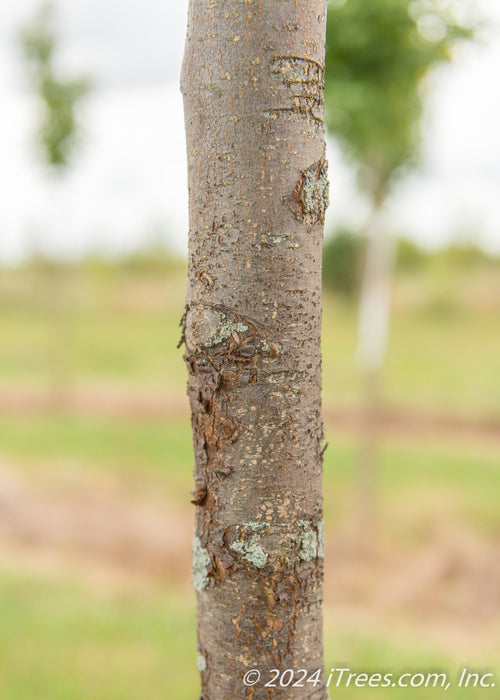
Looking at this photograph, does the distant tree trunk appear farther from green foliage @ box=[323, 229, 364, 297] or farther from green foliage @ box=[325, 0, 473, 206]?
green foliage @ box=[323, 229, 364, 297]

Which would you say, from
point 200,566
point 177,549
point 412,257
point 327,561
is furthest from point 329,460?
point 412,257

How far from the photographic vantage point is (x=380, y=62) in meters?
5.62

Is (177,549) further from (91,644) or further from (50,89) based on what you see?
(50,89)

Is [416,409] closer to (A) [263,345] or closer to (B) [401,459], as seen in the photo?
(B) [401,459]

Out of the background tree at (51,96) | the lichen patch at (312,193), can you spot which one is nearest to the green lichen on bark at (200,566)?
the lichen patch at (312,193)

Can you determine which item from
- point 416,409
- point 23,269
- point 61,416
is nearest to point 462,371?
point 416,409

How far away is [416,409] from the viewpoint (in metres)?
14.4

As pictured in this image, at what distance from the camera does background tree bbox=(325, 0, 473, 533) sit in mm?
5152

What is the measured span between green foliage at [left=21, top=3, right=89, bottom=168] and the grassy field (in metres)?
3.43

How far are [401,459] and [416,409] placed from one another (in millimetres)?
3968

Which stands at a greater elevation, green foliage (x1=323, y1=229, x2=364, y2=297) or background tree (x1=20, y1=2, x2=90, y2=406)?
background tree (x1=20, y1=2, x2=90, y2=406)

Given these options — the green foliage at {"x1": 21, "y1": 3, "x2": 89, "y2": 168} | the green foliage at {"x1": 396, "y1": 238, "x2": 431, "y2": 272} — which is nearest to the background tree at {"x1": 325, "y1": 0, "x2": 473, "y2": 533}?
the green foliage at {"x1": 21, "y1": 3, "x2": 89, "y2": 168}

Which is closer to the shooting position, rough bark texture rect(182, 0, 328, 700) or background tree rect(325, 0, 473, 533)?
rough bark texture rect(182, 0, 328, 700)

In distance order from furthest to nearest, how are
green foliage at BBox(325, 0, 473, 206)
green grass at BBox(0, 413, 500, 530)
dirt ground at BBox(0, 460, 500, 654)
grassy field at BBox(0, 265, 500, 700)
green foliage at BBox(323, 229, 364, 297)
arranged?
green foliage at BBox(323, 229, 364, 297) < green grass at BBox(0, 413, 500, 530) < dirt ground at BBox(0, 460, 500, 654) < green foliage at BBox(325, 0, 473, 206) < grassy field at BBox(0, 265, 500, 700)
